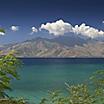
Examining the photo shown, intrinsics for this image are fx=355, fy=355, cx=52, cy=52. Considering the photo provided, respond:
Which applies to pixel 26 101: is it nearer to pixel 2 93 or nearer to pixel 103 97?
pixel 2 93

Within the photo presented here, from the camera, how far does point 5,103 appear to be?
469 cm

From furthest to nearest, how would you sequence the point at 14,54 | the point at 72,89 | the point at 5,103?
the point at 72,89
the point at 14,54
the point at 5,103

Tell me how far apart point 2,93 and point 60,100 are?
14.4ft

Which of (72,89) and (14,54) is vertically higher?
(14,54)

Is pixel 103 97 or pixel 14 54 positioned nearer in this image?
pixel 14 54

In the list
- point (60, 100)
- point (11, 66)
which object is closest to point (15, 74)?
point (11, 66)

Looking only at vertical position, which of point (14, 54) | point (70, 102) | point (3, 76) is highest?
point (14, 54)

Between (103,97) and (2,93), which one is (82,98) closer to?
(103,97)

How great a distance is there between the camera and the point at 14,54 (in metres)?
5.04

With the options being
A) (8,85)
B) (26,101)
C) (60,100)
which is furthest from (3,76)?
(60,100)

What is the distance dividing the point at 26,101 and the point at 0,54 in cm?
85

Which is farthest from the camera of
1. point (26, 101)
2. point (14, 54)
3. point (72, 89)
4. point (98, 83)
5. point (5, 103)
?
point (72, 89)

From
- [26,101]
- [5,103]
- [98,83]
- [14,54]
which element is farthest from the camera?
[98,83]

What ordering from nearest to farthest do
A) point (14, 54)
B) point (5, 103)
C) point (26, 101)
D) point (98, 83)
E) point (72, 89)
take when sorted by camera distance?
point (5, 103), point (14, 54), point (26, 101), point (98, 83), point (72, 89)
